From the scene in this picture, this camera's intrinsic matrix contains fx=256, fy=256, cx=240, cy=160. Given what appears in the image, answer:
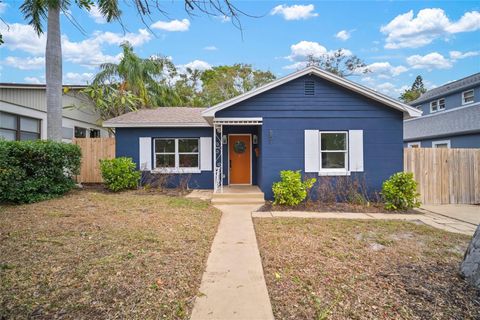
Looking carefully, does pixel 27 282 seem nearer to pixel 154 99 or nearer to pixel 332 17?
pixel 332 17

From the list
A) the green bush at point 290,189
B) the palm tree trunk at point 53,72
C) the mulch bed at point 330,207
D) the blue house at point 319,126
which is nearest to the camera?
the mulch bed at point 330,207

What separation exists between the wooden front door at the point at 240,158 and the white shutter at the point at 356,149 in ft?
13.3

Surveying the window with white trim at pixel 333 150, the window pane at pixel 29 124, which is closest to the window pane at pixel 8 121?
the window pane at pixel 29 124

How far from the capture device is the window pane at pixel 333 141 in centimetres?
898

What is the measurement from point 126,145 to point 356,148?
9005 millimetres

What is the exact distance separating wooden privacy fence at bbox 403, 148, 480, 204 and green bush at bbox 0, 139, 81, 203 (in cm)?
1162

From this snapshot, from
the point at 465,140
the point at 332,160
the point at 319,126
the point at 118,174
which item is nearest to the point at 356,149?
the point at 332,160

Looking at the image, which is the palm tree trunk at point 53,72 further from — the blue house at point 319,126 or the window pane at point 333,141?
the window pane at point 333,141

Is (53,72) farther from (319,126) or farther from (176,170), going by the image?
(319,126)

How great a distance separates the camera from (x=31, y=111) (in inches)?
486

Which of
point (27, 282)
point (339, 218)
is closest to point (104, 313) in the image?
point (27, 282)

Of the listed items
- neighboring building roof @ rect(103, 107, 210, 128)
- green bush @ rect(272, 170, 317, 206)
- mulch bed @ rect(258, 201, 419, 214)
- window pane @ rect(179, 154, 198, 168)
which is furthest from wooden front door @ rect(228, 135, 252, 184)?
green bush @ rect(272, 170, 317, 206)

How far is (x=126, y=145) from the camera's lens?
10.8 meters

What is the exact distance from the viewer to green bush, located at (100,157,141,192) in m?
9.66
